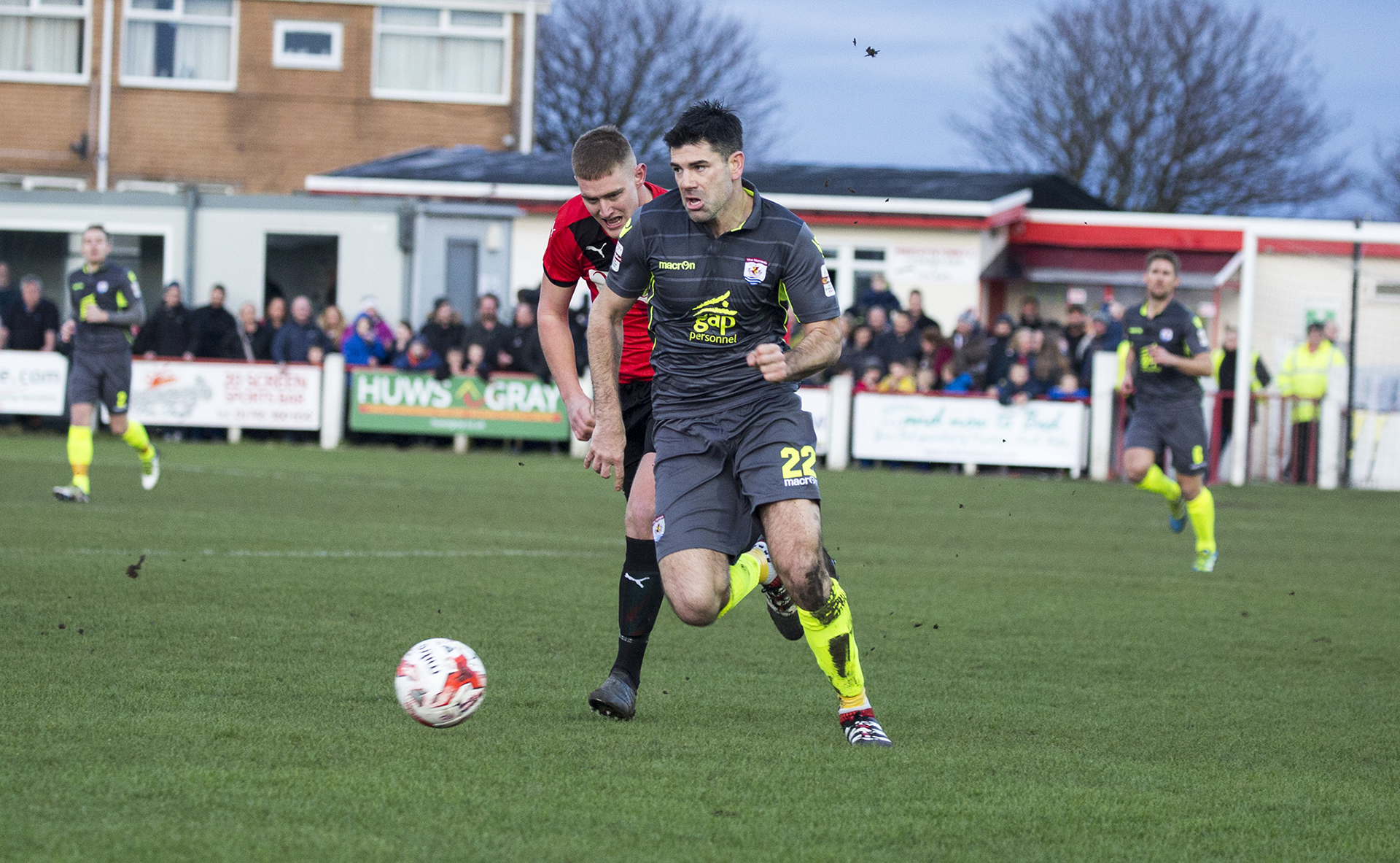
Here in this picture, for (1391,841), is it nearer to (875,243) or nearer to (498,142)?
(875,243)

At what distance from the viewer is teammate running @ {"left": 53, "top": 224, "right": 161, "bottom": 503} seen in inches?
519

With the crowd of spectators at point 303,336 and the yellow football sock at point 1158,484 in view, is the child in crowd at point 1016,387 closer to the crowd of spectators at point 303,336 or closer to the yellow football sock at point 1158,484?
the crowd of spectators at point 303,336

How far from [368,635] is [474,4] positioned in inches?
1055

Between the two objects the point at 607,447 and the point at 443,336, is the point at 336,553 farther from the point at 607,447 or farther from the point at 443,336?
the point at 443,336

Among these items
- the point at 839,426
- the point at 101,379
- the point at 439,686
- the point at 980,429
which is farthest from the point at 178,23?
the point at 439,686

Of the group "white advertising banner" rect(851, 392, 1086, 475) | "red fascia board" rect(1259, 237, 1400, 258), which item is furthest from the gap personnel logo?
"red fascia board" rect(1259, 237, 1400, 258)

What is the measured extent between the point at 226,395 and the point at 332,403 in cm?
138

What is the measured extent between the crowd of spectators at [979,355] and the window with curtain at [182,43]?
634 inches

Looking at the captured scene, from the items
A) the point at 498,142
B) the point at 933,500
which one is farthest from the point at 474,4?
the point at 933,500

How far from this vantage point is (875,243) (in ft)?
91.4

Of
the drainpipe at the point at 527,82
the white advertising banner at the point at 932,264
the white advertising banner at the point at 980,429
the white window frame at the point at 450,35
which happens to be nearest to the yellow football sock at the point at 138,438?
the white advertising banner at the point at 980,429

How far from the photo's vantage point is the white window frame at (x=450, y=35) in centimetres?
3234

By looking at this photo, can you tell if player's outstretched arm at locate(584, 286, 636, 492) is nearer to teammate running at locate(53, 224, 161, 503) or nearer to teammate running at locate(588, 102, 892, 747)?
teammate running at locate(588, 102, 892, 747)

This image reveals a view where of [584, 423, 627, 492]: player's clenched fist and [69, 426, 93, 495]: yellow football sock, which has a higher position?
[584, 423, 627, 492]: player's clenched fist
